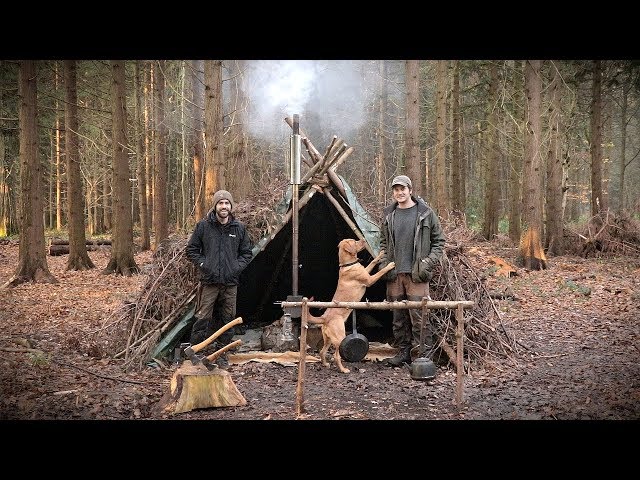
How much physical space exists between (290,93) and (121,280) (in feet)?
22.3

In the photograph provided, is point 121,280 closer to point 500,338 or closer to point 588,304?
point 500,338

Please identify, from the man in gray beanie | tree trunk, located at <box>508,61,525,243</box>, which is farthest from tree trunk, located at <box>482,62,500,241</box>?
the man in gray beanie

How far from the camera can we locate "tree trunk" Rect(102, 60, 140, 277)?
12680 millimetres

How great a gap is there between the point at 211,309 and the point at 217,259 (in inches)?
23.7

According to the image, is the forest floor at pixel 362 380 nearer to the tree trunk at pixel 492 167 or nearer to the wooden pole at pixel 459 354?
the wooden pole at pixel 459 354

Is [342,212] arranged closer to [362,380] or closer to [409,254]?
[409,254]

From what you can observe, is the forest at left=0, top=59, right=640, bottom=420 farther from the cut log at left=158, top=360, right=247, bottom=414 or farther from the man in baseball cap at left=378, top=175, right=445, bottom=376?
the man in baseball cap at left=378, top=175, right=445, bottom=376

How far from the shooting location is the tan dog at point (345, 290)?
677 centimetres

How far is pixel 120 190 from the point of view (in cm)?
1272

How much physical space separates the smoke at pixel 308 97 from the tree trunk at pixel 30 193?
5.61m

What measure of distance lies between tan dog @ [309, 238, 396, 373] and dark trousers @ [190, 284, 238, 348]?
0.97m

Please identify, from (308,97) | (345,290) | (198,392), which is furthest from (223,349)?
(308,97)

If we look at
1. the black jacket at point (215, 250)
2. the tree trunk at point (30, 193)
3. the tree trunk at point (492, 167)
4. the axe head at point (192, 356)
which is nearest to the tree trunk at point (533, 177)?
the tree trunk at point (492, 167)

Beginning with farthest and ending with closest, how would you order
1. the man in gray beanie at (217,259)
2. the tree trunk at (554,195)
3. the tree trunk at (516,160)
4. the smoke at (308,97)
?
the tree trunk at (516,160) < the smoke at (308,97) < the tree trunk at (554,195) < the man in gray beanie at (217,259)
